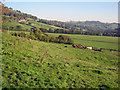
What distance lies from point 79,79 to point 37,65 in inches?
218

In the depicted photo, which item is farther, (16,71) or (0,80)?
(16,71)

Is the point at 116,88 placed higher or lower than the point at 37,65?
lower

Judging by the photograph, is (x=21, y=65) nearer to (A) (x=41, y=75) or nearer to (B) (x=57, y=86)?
(A) (x=41, y=75)

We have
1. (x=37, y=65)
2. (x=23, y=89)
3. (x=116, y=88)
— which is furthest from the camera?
(x=37, y=65)

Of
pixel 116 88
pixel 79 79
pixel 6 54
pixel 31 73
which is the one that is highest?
pixel 6 54

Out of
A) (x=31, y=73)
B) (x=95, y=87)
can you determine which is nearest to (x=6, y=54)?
(x=31, y=73)

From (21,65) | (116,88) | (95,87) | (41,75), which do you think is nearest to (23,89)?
(41,75)

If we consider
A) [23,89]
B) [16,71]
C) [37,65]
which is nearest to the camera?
[23,89]

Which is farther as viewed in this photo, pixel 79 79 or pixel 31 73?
pixel 79 79

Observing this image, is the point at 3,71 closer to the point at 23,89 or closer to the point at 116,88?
the point at 23,89

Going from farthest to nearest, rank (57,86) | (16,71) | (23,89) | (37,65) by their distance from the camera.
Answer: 1. (37,65)
2. (16,71)
3. (57,86)
4. (23,89)

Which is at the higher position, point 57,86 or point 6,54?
point 6,54

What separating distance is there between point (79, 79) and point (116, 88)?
4273mm

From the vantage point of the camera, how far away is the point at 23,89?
10406 mm
